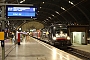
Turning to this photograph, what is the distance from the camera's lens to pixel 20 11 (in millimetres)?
14797

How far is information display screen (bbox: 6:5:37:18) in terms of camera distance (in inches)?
579

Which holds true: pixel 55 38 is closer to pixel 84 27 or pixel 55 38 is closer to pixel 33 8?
pixel 84 27

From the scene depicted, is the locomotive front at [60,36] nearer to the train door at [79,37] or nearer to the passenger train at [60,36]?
the passenger train at [60,36]

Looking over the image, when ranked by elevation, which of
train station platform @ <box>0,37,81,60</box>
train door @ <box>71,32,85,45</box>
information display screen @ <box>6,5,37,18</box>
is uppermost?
information display screen @ <box>6,5,37,18</box>

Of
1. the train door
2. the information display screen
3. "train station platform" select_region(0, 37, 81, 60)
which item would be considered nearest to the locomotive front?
the train door

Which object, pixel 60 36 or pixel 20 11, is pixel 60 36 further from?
pixel 20 11

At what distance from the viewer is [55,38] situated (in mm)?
32531

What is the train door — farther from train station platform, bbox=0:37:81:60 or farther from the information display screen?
the information display screen

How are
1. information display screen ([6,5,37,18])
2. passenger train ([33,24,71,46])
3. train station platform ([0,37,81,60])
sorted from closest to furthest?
information display screen ([6,5,37,18]) < train station platform ([0,37,81,60]) < passenger train ([33,24,71,46])

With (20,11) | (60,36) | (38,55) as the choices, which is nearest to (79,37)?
(60,36)

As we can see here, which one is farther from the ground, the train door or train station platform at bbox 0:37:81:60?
the train door

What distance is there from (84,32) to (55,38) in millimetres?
5115

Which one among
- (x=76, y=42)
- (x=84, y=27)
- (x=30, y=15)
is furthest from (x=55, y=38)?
(x=30, y=15)

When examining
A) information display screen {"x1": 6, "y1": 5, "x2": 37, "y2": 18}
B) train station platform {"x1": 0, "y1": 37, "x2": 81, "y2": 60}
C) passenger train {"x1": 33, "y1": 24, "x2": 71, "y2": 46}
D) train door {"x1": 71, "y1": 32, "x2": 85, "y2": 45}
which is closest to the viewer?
information display screen {"x1": 6, "y1": 5, "x2": 37, "y2": 18}
